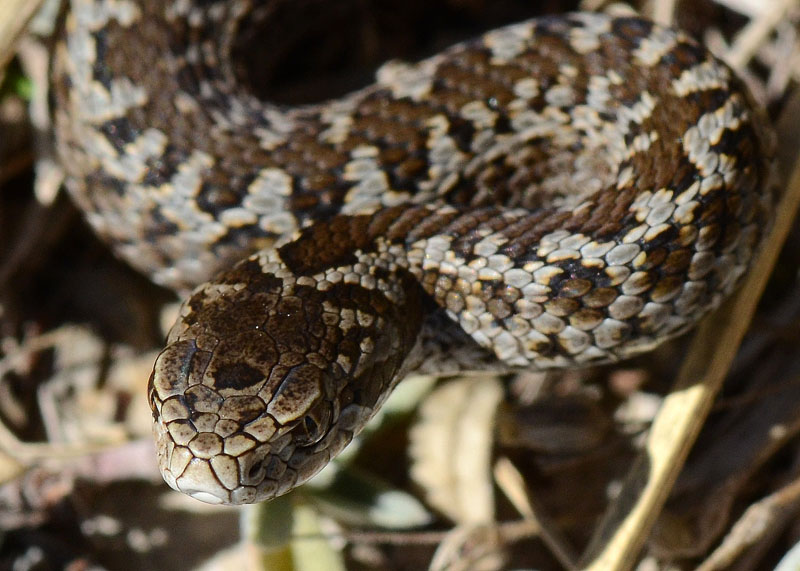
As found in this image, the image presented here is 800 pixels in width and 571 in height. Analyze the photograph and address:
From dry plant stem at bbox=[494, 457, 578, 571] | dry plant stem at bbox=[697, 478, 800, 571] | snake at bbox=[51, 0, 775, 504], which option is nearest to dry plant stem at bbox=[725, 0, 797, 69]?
snake at bbox=[51, 0, 775, 504]

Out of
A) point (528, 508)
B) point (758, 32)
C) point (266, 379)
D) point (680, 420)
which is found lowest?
point (528, 508)

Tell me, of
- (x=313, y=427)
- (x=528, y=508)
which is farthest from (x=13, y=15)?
(x=528, y=508)

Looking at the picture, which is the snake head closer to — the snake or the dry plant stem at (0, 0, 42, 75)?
the snake

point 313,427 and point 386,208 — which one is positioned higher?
point 386,208

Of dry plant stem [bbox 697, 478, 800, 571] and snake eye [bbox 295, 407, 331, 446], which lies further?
dry plant stem [bbox 697, 478, 800, 571]

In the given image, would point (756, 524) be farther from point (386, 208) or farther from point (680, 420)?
point (386, 208)

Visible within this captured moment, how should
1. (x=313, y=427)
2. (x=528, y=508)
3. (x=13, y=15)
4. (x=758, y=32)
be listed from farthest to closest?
1. (x=758, y=32)
2. (x=528, y=508)
3. (x=13, y=15)
4. (x=313, y=427)

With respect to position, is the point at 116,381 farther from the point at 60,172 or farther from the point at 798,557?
the point at 798,557
